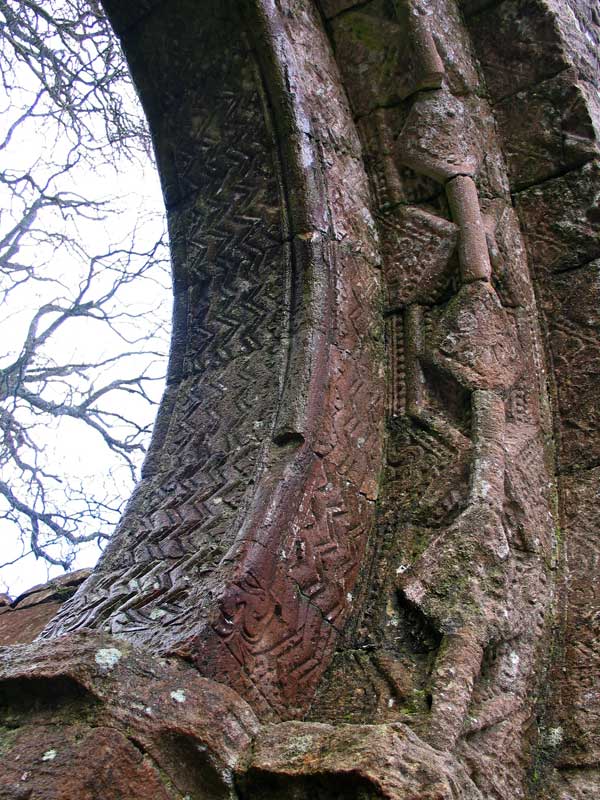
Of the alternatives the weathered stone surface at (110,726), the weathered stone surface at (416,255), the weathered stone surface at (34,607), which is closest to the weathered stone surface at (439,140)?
the weathered stone surface at (416,255)

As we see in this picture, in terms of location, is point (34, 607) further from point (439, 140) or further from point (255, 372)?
point (439, 140)

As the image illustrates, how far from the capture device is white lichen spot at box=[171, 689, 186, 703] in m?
1.45

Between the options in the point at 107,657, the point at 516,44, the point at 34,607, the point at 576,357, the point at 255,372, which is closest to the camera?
the point at 107,657

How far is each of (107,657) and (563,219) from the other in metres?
1.73

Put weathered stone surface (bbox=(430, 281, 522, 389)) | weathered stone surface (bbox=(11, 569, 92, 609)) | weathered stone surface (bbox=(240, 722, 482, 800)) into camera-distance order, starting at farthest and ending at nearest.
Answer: weathered stone surface (bbox=(11, 569, 92, 609))
weathered stone surface (bbox=(430, 281, 522, 389))
weathered stone surface (bbox=(240, 722, 482, 800))

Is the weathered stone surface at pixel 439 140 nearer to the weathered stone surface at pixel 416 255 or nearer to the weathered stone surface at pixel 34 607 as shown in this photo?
the weathered stone surface at pixel 416 255

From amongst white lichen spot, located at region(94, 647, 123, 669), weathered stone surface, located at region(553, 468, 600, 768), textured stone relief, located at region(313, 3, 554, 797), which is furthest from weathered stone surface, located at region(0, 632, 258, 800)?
weathered stone surface, located at region(553, 468, 600, 768)

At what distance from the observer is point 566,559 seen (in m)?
2.09

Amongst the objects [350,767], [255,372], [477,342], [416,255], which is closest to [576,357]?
[477,342]

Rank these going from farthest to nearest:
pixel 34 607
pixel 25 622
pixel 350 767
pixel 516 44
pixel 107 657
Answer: pixel 34 607 → pixel 25 622 → pixel 516 44 → pixel 107 657 → pixel 350 767

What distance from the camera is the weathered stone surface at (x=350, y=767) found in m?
1.32

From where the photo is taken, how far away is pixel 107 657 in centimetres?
145

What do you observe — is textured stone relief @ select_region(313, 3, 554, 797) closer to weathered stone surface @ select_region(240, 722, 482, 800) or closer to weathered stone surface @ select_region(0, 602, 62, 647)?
weathered stone surface @ select_region(240, 722, 482, 800)

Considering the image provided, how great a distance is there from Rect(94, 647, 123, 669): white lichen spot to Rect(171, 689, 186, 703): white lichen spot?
0.11 m
